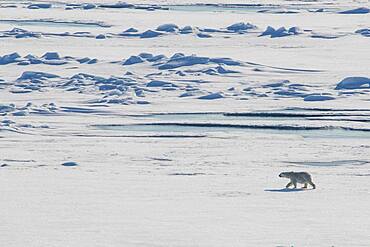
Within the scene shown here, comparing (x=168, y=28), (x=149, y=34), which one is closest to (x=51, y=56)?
(x=149, y=34)

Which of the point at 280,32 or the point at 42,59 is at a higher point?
the point at 280,32

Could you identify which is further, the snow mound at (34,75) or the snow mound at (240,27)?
the snow mound at (240,27)

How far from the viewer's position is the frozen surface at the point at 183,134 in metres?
6.66

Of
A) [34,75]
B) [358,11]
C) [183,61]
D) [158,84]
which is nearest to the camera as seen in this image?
[158,84]

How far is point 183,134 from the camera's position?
11.2 m

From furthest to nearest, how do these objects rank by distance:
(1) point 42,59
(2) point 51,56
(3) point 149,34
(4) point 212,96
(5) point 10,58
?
(3) point 149,34 → (2) point 51,56 → (1) point 42,59 → (5) point 10,58 → (4) point 212,96

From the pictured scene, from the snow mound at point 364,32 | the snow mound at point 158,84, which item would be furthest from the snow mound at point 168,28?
the snow mound at point 158,84

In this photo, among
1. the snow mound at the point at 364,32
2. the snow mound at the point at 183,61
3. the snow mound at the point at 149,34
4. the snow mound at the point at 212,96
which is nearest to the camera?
the snow mound at the point at 212,96

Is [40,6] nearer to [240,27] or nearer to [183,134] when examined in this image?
[240,27]

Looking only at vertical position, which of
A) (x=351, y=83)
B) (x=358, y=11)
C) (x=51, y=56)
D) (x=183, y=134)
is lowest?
(x=183, y=134)

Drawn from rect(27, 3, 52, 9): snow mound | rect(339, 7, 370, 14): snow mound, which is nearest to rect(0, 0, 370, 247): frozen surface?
rect(339, 7, 370, 14): snow mound

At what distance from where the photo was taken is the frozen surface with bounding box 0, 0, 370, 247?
21.9 ft

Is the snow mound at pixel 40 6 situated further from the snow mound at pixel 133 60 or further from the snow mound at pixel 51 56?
the snow mound at pixel 133 60

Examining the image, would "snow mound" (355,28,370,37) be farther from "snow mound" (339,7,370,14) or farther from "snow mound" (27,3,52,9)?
"snow mound" (27,3,52,9)
